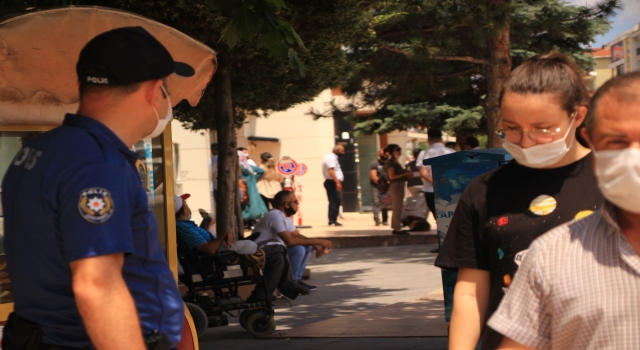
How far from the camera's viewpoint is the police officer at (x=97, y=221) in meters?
2.25

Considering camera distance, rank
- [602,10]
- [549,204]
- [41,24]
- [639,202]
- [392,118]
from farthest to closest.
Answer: [392,118] < [602,10] < [41,24] < [549,204] < [639,202]

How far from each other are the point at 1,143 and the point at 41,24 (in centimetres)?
75

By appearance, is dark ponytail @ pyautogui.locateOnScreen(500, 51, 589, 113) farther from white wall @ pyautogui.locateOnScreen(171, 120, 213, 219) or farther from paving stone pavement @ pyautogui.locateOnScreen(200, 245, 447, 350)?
white wall @ pyautogui.locateOnScreen(171, 120, 213, 219)

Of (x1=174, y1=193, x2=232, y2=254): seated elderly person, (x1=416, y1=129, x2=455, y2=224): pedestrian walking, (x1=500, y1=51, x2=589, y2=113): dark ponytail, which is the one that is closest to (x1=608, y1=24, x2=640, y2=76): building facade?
(x1=416, y1=129, x2=455, y2=224): pedestrian walking

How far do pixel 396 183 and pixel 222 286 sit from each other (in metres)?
8.81

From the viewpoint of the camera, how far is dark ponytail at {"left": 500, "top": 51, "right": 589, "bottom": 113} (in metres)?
2.68

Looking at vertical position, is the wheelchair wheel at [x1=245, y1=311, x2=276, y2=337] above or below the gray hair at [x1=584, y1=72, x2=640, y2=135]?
below

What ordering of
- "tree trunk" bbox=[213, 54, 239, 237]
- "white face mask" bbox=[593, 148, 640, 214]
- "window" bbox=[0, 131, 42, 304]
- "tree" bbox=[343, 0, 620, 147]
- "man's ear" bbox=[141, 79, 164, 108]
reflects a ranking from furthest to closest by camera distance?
"tree" bbox=[343, 0, 620, 147] < "tree trunk" bbox=[213, 54, 239, 237] < "window" bbox=[0, 131, 42, 304] < "man's ear" bbox=[141, 79, 164, 108] < "white face mask" bbox=[593, 148, 640, 214]

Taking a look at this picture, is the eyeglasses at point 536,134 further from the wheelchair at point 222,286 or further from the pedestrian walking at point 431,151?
the pedestrian walking at point 431,151

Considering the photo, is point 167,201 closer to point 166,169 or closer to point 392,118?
point 166,169

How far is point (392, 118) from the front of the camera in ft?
73.8

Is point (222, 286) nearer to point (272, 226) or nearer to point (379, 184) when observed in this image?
point (272, 226)

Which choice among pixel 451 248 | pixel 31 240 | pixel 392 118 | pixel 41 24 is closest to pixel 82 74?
pixel 31 240

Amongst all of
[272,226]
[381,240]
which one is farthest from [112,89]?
[381,240]
